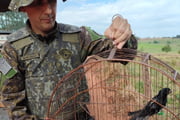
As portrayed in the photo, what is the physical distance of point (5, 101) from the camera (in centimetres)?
148

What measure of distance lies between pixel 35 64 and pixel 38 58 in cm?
4

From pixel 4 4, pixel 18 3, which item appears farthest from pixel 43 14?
pixel 4 4

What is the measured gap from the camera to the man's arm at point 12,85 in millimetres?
1428

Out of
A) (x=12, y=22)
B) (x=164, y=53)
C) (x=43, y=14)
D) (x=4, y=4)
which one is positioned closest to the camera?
(x=43, y=14)

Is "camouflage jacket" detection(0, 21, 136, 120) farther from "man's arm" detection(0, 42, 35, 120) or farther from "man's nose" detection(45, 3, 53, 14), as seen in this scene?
"man's nose" detection(45, 3, 53, 14)

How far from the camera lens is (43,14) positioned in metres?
1.38

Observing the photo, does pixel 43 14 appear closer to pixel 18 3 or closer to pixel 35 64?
pixel 18 3

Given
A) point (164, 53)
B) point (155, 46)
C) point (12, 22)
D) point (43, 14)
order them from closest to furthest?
1. point (43, 14)
2. point (12, 22)
3. point (164, 53)
4. point (155, 46)

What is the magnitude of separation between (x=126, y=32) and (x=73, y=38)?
50 centimetres

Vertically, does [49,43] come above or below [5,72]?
above

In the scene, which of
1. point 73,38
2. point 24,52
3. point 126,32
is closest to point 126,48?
point 126,32

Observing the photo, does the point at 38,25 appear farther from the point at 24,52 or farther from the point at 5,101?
the point at 5,101

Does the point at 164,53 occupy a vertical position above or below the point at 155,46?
above

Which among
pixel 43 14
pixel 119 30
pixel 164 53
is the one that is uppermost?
pixel 43 14
